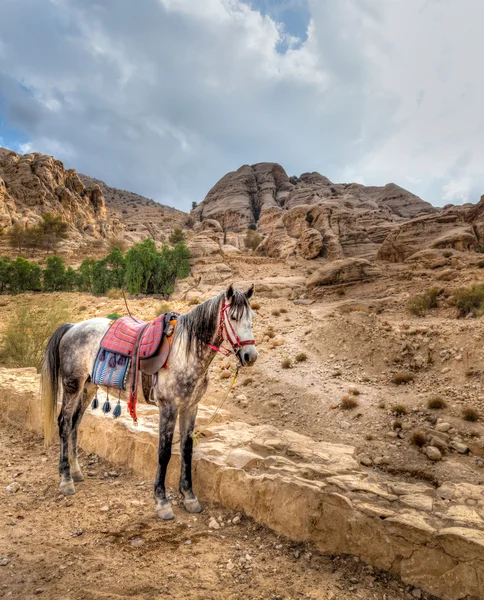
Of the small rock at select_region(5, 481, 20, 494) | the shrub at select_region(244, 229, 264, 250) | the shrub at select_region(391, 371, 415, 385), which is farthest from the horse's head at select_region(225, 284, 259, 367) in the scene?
the shrub at select_region(244, 229, 264, 250)

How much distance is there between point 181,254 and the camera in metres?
34.9

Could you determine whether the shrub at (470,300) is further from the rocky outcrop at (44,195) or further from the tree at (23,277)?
the rocky outcrop at (44,195)

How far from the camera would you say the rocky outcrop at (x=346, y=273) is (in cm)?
2731

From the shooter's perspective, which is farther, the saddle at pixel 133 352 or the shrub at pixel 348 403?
the shrub at pixel 348 403

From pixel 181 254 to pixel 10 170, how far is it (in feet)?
189

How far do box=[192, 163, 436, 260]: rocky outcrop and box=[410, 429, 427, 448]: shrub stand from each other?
34.0 meters

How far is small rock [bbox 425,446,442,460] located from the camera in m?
6.59

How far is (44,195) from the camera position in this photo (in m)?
→ 64.1

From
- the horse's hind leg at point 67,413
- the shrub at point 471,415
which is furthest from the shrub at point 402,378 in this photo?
the horse's hind leg at point 67,413

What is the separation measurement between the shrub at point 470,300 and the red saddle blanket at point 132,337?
56.5ft

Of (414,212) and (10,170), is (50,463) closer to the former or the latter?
(414,212)

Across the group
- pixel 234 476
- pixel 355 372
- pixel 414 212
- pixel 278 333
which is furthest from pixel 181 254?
pixel 414 212

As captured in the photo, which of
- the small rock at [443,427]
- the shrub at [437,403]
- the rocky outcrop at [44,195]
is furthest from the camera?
the rocky outcrop at [44,195]

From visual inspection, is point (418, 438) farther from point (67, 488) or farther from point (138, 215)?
point (138, 215)
